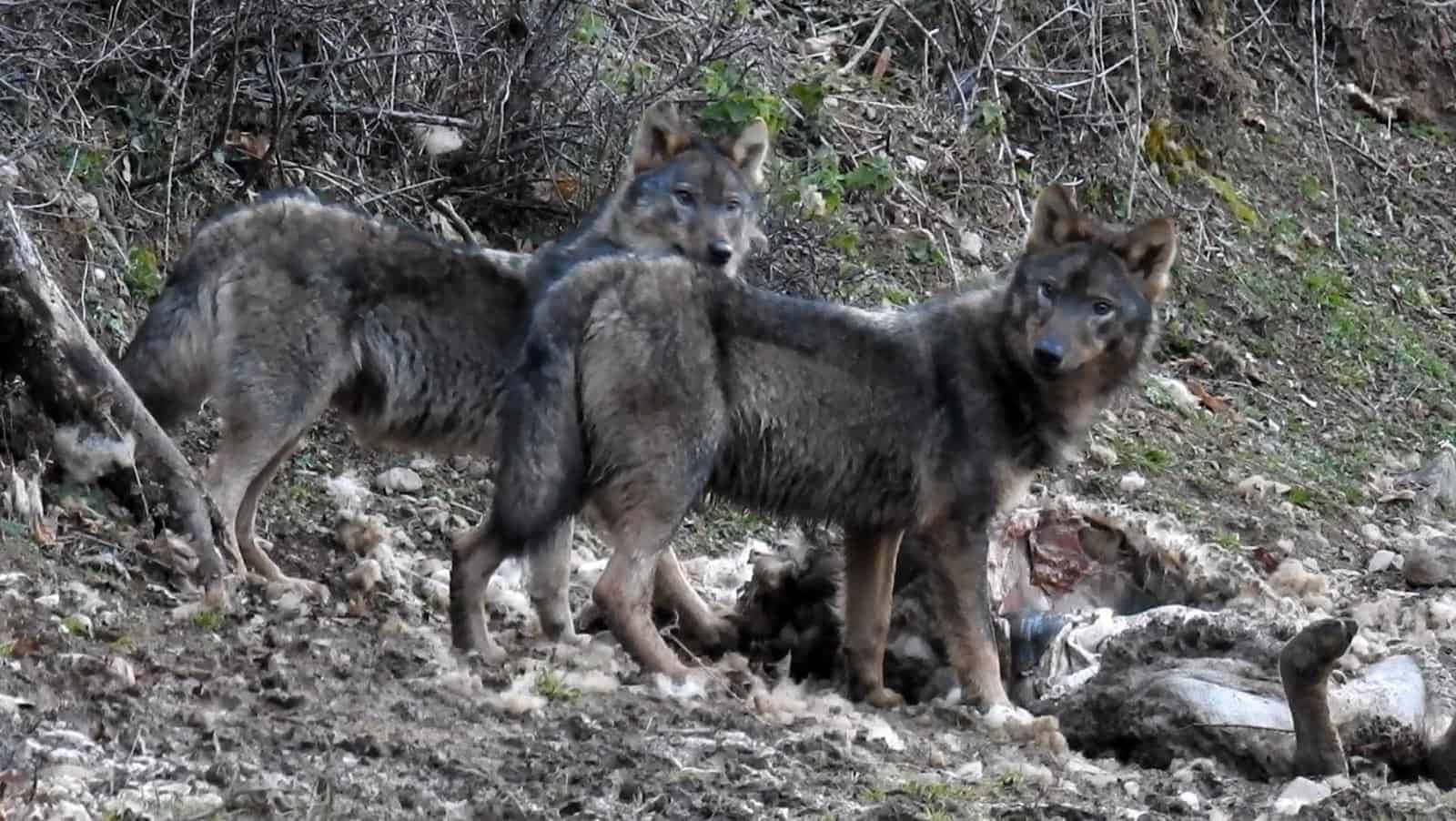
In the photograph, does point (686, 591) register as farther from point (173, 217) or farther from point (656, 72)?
point (656, 72)

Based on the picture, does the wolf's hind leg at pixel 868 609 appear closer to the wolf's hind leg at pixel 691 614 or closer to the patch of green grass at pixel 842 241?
the wolf's hind leg at pixel 691 614

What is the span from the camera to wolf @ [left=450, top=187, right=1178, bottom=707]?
635cm

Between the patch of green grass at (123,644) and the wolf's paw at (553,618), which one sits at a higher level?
the wolf's paw at (553,618)

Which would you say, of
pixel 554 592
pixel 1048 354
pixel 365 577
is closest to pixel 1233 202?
pixel 1048 354

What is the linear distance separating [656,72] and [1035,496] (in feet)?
10.2

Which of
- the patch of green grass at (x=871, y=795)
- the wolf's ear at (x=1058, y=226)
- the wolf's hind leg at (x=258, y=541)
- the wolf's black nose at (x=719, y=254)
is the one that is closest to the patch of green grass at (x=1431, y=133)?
the wolf's black nose at (x=719, y=254)

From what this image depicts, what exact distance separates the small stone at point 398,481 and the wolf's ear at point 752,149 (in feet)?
6.40

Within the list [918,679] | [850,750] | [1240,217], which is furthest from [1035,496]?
[1240,217]

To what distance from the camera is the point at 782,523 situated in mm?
7023

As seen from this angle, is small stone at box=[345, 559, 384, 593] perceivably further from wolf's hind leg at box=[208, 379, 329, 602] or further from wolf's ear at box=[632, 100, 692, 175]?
wolf's ear at box=[632, 100, 692, 175]

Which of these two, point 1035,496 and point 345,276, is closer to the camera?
point 345,276

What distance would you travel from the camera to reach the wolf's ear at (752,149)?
8.96 m

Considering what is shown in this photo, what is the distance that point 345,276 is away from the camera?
22.9 ft

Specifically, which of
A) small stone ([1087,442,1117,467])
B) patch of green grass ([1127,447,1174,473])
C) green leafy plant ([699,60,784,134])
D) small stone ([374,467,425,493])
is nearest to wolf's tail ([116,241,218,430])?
small stone ([374,467,425,493])
